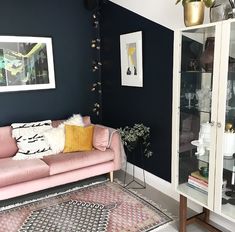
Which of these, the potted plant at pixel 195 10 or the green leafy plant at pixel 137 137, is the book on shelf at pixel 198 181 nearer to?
A: the green leafy plant at pixel 137 137

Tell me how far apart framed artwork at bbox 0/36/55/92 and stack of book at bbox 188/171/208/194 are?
243cm

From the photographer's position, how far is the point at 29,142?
3197 millimetres

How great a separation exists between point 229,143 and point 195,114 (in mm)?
388

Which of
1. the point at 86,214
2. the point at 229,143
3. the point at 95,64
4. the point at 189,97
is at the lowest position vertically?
the point at 86,214

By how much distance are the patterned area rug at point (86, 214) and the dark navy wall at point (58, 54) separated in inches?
52.4

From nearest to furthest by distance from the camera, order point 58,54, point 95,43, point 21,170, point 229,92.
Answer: point 229,92, point 21,170, point 58,54, point 95,43

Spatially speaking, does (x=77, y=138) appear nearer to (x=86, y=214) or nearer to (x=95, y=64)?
(x=86, y=214)

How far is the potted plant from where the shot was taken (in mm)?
1959

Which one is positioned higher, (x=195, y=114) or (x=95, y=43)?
(x=95, y=43)

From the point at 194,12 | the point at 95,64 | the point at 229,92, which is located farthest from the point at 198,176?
the point at 95,64

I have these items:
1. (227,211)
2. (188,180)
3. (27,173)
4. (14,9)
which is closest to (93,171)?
(27,173)

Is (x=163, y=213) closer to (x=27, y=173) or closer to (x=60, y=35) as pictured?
(x=27, y=173)

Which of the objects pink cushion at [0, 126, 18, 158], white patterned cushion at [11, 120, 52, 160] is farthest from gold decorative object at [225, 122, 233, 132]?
pink cushion at [0, 126, 18, 158]

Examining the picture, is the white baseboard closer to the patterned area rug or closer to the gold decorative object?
the patterned area rug
